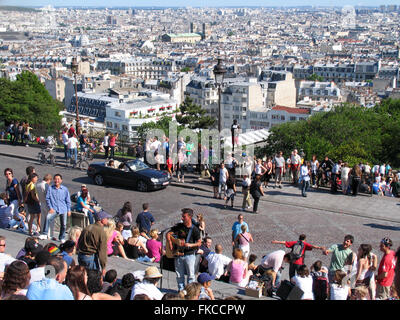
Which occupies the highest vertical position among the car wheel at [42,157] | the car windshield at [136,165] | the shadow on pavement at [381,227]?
the car windshield at [136,165]

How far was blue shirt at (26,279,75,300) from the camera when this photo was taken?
6848mm

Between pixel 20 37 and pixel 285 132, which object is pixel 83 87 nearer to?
pixel 285 132

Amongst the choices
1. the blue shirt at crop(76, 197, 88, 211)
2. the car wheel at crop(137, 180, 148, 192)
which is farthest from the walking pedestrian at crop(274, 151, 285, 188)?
the blue shirt at crop(76, 197, 88, 211)

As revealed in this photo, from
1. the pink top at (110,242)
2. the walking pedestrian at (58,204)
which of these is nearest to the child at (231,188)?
the pink top at (110,242)

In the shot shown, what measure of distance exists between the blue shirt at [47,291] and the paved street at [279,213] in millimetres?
6179

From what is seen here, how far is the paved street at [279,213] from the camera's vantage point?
15.7m

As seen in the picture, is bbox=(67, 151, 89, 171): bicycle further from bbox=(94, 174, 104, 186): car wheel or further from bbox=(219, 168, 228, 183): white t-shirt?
bbox=(219, 168, 228, 183): white t-shirt

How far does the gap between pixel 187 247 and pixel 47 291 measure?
3.43 metres

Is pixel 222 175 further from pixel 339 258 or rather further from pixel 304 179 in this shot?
pixel 339 258

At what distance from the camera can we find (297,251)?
11.8m

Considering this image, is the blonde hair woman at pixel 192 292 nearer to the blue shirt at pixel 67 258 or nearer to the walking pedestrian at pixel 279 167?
the blue shirt at pixel 67 258

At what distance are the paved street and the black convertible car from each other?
10.7 inches
